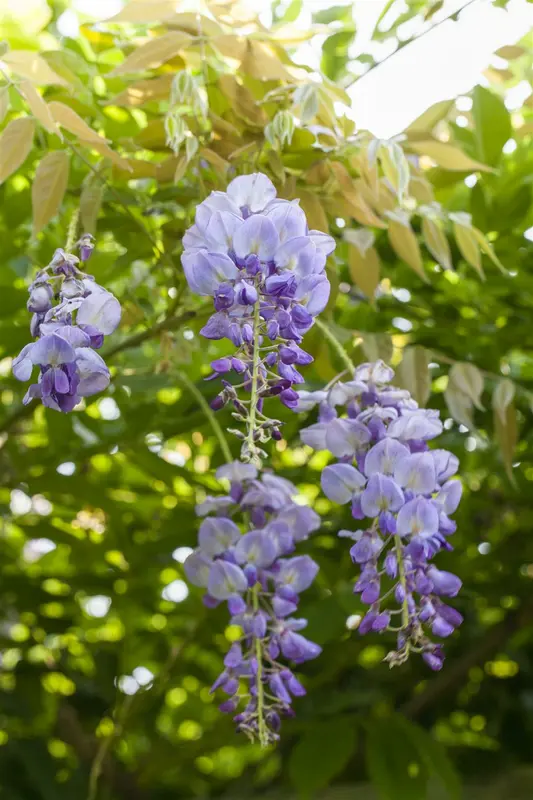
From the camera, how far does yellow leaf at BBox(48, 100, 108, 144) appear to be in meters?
0.65

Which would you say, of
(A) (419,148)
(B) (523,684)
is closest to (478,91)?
(A) (419,148)

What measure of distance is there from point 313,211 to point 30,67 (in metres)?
0.25

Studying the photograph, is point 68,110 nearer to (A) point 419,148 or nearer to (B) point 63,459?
(A) point 419,148

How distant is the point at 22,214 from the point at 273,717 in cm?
67

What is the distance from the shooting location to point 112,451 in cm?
103

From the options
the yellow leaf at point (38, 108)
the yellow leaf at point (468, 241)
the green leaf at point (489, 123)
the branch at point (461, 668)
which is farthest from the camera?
the branch at point (461, 668)

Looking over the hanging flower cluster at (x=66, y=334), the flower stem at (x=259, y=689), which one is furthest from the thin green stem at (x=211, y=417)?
the hanging flower cluster at (x=66, y=334)

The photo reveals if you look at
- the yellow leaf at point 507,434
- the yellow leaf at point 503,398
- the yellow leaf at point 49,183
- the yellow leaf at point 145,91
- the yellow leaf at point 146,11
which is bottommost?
the yellow leaf at point 507,434

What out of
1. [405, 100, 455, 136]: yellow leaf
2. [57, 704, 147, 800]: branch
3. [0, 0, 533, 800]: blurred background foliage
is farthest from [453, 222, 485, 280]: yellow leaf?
[57, 704, 147, 800]: branch

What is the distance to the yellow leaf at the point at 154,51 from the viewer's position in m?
0.72

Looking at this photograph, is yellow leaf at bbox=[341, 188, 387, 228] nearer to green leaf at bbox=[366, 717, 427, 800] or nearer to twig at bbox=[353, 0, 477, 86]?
twig at bbox=[353, 0, 477, 86]

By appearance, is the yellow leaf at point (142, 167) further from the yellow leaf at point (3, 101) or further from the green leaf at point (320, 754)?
the green leaf at point (320, 754)

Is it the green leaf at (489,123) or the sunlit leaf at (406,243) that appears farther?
the green leaf at (489,123)

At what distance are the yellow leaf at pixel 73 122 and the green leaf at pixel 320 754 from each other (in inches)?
30.8
